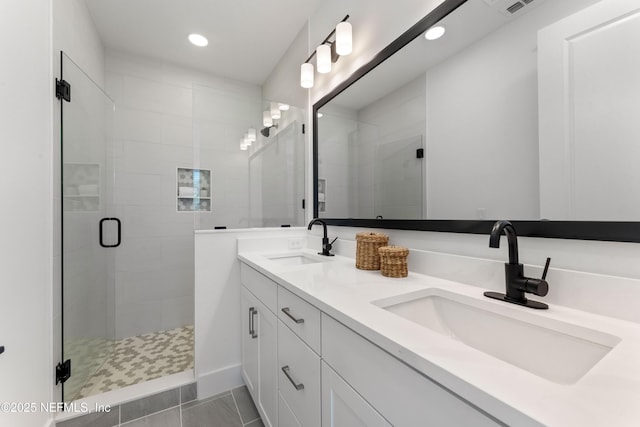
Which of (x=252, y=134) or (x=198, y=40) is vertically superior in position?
(x=198, y=40)

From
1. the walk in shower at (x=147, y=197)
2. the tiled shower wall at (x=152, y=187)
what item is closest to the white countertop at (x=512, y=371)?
the walk in shower at (x=147, y=197)

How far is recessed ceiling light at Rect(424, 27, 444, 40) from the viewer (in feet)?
3.48

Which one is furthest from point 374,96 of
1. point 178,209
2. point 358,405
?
point 178,209

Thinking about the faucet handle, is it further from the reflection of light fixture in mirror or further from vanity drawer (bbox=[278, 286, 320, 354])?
the reflection of light fixture in mirror

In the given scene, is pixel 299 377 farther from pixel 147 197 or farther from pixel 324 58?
pixel 147 197

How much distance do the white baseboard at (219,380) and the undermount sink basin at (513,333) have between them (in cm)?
134

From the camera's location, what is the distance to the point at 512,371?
0.41 metres

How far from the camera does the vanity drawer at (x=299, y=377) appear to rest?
0.77 meters

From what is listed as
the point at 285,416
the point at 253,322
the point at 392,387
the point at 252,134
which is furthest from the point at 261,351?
the point at 252,134

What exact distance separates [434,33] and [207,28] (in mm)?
1833

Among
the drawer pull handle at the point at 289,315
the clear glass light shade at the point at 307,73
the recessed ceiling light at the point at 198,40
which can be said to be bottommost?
the drawer pull handle at the point at 289,315

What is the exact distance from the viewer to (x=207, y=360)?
5.12ft

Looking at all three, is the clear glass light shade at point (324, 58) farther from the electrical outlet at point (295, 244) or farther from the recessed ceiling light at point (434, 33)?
the electrical outlet at point (295, 244)

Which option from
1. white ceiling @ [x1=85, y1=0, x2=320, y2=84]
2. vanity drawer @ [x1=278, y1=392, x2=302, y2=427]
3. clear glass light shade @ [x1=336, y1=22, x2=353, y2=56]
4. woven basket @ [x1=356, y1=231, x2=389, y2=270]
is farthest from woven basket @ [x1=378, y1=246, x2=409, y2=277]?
white ceiling @ [x1=85, y1=0, x2=320, y2=84]
